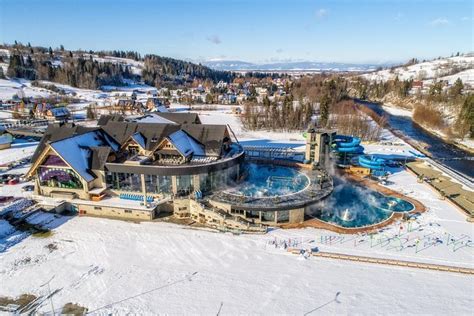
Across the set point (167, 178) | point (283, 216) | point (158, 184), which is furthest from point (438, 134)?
point (158, 184)

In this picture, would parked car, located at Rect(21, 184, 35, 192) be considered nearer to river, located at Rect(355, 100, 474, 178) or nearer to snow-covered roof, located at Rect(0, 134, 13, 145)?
snow-covered roof, located at Rect(0, 134, 13, 145)

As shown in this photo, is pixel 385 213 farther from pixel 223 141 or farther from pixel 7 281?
pixel 7 281

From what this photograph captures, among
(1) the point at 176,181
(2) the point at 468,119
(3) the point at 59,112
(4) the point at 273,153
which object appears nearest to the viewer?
(1) the point at 176,181

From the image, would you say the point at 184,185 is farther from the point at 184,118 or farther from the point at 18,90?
the point at 18,90

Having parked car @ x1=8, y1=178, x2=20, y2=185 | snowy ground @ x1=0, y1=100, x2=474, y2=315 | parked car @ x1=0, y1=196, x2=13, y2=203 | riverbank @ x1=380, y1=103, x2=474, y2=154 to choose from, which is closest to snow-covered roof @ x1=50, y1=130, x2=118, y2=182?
snowy ground @ x1=0, y1=100, x2=474, y2=315

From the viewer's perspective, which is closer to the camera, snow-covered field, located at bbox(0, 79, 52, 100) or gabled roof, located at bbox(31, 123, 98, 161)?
gabled roof, located at bbox(31, 123, 98, 161)
